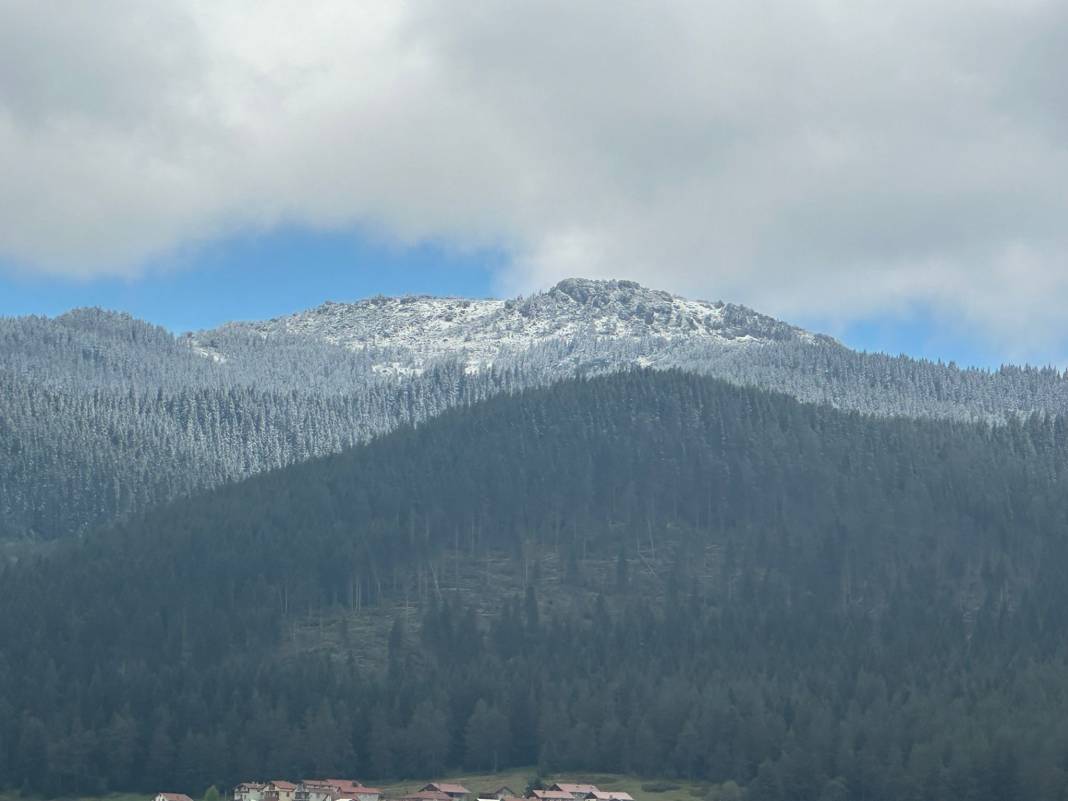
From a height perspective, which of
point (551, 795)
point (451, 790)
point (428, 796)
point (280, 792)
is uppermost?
point (280, 792)

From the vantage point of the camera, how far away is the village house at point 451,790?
604 ft

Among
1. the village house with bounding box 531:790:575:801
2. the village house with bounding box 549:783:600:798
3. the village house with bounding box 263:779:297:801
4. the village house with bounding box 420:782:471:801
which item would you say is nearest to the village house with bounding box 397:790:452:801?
→ the village house with bounding box 420:782:471:801

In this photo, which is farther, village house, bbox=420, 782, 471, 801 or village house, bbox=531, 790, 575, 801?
village house, bbox=420, 782, 471, 801

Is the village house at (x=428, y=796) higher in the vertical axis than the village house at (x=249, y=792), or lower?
lower

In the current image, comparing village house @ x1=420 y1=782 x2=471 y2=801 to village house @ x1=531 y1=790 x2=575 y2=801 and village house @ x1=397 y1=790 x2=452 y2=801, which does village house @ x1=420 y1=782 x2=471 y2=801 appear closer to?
village house @ x1=397 y1=790 x2=452 y2=801

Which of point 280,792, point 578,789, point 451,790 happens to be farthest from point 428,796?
point 280,792

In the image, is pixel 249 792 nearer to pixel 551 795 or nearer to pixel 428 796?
pixel 428 796

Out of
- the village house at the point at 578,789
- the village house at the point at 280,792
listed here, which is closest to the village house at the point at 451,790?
the village house at the point at 578,789

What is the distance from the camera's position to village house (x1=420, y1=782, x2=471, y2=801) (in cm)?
18425

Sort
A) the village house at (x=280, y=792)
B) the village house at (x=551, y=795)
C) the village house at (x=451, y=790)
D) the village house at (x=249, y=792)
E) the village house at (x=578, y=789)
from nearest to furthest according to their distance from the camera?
the village house at (x=551, y=795) → the village house at (x=578, y=789) → the village house at (x=451, y=790) → the village house at (x=280, y=792) → the village house at (x=249, y=792)

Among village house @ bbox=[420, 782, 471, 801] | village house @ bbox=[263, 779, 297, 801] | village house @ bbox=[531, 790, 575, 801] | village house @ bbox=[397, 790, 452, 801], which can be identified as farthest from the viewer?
village house @ bbox=[263, 779, 297, 801]

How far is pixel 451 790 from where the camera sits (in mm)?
186375

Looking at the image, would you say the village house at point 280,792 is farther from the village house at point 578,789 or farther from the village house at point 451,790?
the village house at point 578,789

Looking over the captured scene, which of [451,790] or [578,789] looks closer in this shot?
[578,789]
